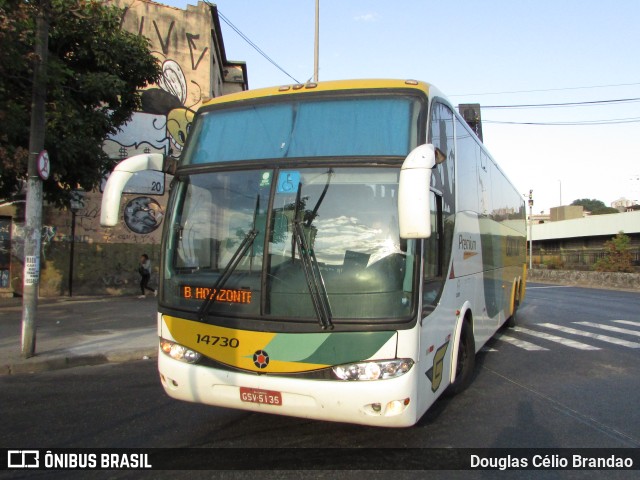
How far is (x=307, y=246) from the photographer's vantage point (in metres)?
3.94

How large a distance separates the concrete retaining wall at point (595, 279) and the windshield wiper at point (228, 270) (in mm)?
27684

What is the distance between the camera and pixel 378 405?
3.67 m

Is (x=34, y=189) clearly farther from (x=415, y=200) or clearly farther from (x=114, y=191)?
(x=415, y=200)

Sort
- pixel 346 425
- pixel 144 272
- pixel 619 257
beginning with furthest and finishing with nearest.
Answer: pixel 619 257
pixel 144 272
pixel 346 425

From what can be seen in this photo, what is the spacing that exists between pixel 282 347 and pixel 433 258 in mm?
1543

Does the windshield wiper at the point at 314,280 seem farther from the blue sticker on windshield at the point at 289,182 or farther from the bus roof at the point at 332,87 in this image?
the bus roof at the point at 332,87

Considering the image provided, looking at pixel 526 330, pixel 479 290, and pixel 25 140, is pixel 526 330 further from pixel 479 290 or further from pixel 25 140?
pixel 25 140

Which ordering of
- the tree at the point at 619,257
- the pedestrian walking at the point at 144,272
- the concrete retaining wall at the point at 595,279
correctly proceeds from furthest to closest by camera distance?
the tree at the point at 619,257 < the concrete retaining wall at the point at 595,279 < the pedestrian walking at the point at 144,272

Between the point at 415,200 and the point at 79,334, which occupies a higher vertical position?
the point at 415,200

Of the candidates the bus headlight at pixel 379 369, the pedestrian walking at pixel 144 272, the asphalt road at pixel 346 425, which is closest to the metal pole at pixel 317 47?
the pedestrian walking at pixel 144 272

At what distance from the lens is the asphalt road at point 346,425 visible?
4410 millimetres

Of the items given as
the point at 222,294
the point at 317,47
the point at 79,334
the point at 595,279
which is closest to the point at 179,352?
the point at 222,294

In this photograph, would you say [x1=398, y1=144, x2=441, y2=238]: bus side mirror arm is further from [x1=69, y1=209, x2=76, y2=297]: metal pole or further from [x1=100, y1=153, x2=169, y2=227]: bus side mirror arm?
[x1=69, y1=209, x2=76, y2=297]: metal pole

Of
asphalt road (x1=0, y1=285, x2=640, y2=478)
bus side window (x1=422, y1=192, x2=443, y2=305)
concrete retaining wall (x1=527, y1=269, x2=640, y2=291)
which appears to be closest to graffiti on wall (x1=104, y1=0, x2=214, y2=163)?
asphalt road (x1=0, y1=285, x2=640, y2=478)
